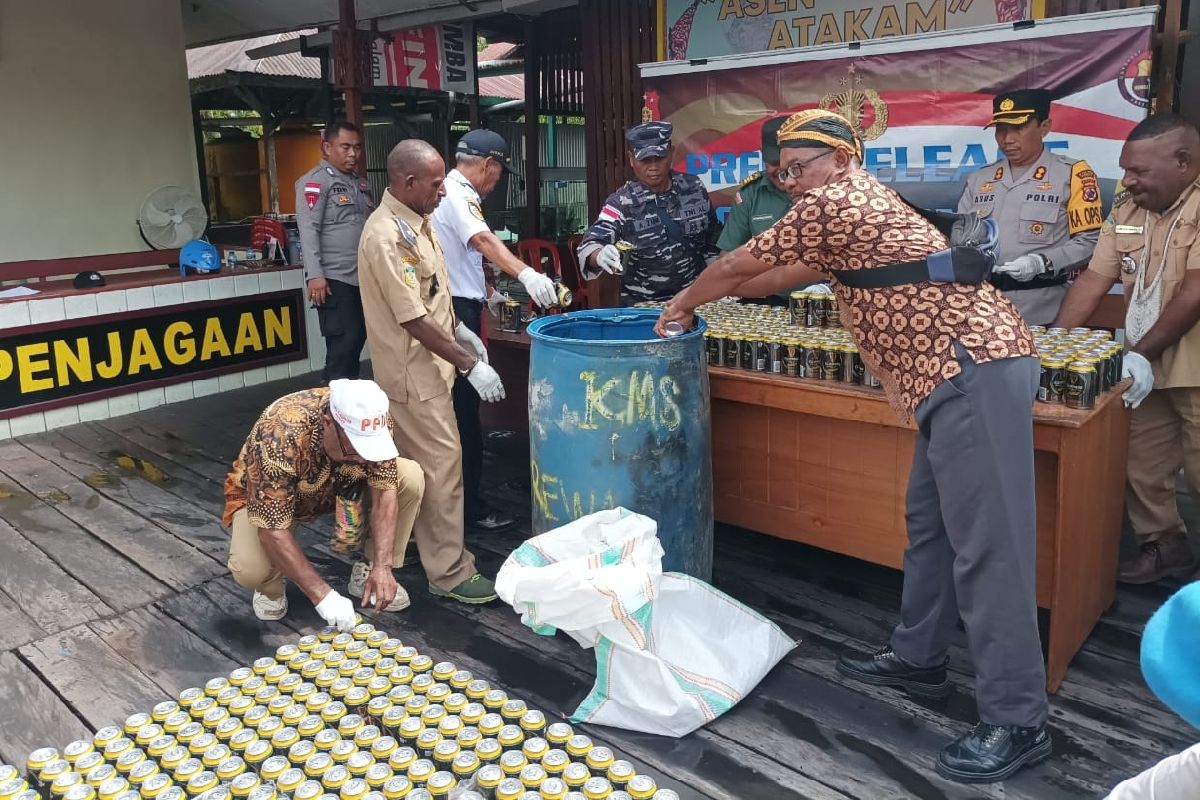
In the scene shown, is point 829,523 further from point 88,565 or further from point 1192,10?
point 1192,10

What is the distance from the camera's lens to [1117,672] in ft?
8.93

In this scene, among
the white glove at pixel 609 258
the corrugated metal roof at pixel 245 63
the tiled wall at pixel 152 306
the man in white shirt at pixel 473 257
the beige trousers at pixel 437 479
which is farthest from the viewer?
the corrugated metal roof at pixel 245 63

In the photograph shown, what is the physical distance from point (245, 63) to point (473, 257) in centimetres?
990

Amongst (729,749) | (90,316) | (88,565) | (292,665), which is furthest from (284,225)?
(729,749)

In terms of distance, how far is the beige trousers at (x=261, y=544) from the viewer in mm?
3020

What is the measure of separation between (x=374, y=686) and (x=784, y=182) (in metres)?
1.72

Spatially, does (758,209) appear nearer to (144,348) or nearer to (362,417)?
(362,417)

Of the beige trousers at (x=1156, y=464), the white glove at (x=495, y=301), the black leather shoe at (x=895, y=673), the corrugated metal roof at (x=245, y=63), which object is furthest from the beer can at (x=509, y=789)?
the corrugated metal roof at (x=245, y=63)

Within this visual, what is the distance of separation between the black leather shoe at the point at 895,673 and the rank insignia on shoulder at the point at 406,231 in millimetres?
1939

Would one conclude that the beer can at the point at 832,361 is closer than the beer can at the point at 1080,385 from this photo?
No

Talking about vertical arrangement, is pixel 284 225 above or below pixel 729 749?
above

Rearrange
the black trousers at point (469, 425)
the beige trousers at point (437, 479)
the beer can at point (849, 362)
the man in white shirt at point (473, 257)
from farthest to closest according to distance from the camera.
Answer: the black trousers at point (469, 425)
the man in white shirt at point (473, 257)
the beige trousers at point (437, 479)
the beer can at point (849, 362)

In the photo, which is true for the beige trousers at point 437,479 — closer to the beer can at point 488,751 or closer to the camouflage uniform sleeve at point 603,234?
the camouflage uniform sleeve at point 603,234

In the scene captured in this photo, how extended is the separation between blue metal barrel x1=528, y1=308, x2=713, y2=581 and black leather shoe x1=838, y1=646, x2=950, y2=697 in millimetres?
583
